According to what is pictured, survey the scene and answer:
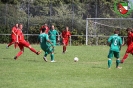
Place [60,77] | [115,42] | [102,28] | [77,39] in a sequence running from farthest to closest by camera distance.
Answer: [77,39], [102,28], [115,42], [60,77]

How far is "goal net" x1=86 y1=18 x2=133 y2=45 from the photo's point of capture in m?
41.0

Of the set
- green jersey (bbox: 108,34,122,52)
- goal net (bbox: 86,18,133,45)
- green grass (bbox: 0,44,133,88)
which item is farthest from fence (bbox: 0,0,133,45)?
green jersey (bbox: 108,34,122,52)

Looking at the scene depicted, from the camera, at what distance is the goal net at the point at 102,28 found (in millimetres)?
41016

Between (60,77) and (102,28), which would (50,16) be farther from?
(60,77)

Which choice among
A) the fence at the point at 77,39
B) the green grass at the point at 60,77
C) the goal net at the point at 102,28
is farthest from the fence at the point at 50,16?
the green grass at the point at 60,77

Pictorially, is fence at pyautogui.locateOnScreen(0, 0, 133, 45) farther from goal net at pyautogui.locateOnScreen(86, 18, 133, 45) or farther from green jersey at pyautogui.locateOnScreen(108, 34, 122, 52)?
green jersey at pyautogui.locateOnScreen(108, 34, 122, 52)

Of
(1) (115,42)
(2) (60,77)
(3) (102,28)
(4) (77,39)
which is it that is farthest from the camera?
(4) (77,39)

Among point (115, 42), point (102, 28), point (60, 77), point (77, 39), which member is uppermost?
point (115, 42)

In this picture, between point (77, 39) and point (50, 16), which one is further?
point (50, 16)

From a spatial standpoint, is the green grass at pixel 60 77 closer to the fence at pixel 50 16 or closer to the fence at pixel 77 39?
the fence at pixel 77 39

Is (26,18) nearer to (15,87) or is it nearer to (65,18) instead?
(65,18)

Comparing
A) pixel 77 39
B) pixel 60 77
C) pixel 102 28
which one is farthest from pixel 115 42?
pixel 77 39

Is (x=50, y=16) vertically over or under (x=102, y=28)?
over

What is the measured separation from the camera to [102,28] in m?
41.4
